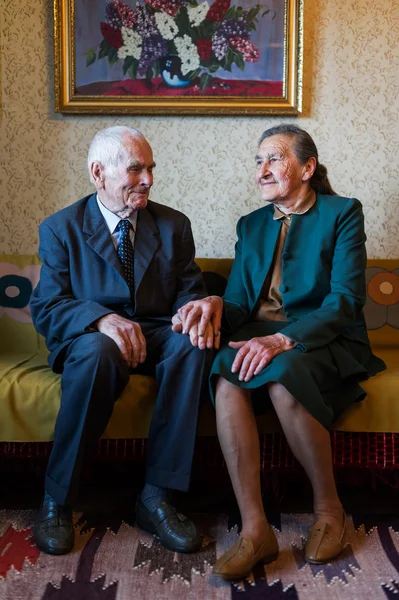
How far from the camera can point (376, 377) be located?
7.23ft

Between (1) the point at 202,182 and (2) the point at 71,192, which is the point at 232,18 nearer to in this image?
(1) the point at 202,182

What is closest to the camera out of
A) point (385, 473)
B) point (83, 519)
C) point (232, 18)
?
point (83, 519)

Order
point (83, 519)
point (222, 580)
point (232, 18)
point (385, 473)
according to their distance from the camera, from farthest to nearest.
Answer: point (232, 18)
point (385, 473)
point (83, 519)
point (222, 580)

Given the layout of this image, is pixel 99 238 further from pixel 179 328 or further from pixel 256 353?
pixel 256 353

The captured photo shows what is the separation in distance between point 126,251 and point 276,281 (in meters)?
0.53

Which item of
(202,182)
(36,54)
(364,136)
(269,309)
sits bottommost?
(269,309)

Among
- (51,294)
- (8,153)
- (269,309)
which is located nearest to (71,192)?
(8,153)

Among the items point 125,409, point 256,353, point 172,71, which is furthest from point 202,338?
point 172,71

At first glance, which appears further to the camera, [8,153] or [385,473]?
[8,153]

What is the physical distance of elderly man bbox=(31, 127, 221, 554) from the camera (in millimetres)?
1945

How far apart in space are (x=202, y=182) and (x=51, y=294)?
3.38 feet

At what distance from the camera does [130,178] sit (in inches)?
89.0

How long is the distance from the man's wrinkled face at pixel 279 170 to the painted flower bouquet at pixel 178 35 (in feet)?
2.21

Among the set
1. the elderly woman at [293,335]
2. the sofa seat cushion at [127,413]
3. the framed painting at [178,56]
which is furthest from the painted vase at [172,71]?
the sofa seat cushion at [127,413]
